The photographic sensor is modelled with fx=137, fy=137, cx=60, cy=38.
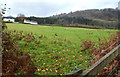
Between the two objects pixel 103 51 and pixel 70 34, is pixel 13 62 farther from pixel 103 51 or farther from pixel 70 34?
pixel 70 34

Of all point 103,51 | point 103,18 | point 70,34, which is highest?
point 103,18

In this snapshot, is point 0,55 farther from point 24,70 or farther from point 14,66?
point 24,70

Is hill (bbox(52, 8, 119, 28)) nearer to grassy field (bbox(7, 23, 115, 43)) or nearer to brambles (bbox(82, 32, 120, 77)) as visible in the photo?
grassy field (bbox(7, 23, 115, 43))

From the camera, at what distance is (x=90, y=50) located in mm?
10156

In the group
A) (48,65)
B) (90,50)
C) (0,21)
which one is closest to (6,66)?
(0,21)

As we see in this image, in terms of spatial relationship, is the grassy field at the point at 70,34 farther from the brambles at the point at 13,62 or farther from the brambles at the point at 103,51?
the brambles at the point at 13,62

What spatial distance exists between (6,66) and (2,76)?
0.95 meters

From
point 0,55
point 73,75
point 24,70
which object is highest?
point 73,75

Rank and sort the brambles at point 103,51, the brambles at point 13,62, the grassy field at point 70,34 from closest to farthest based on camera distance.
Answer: the brambles at point 13,62
the brambles at point 103,51
the grassy field at point 70,34

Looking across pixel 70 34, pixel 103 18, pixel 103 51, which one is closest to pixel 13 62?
pixel 103 51

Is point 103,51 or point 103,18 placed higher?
→ point 103,18

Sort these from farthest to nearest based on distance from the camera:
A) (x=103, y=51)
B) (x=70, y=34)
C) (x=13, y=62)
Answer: (x=70, y=34), (x=13, y=62), (x=103, y=51)

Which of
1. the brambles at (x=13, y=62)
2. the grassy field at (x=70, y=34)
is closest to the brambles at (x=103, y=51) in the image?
the brambles at (x=13, y=62)

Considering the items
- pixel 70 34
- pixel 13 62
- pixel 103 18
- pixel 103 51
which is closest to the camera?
pixel 103 51
